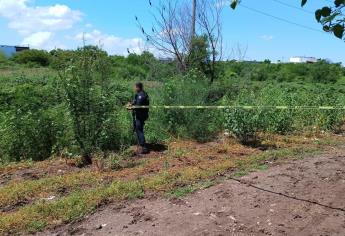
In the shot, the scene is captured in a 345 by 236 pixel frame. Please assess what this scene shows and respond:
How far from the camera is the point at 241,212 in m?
6.13

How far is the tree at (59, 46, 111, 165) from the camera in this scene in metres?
9.34

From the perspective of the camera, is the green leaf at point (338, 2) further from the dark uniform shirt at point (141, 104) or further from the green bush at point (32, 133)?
the green bush at point (32, 133)

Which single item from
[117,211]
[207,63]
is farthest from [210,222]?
[207,63]

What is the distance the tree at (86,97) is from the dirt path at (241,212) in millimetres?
3224

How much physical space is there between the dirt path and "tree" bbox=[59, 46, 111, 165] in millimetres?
3224

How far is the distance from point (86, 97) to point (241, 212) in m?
4.45

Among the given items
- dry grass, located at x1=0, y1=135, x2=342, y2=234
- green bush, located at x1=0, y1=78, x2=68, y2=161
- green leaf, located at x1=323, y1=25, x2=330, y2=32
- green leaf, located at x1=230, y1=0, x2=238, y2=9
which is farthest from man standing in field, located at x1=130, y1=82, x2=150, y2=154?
green leaf, located at x1=323, y1=25, x2=330, y2=32

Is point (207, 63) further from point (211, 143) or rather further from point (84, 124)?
point (84, 124)

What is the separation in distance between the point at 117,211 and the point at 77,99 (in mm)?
3628

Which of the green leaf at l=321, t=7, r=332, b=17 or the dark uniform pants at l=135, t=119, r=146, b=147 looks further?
the dark uniform pants at l=135, t=119, r=146, b=147

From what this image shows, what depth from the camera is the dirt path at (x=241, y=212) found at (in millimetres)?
5582

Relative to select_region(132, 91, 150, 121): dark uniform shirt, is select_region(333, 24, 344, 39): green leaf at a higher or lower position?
higher

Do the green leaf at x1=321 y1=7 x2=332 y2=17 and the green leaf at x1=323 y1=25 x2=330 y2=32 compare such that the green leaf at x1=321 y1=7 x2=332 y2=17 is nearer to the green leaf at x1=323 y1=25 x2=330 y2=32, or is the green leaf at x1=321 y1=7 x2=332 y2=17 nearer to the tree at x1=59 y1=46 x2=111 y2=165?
the green leaf at x1=323 y1=25 x2=330 y2=32

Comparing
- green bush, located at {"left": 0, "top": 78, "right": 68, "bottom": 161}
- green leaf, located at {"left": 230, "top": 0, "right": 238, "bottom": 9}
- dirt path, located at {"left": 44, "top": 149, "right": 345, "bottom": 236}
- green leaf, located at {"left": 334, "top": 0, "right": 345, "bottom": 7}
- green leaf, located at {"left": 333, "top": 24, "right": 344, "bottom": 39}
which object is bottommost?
dirt path, located at {"left": 44, "top": 149, "right": 345, "bottom": 236}
